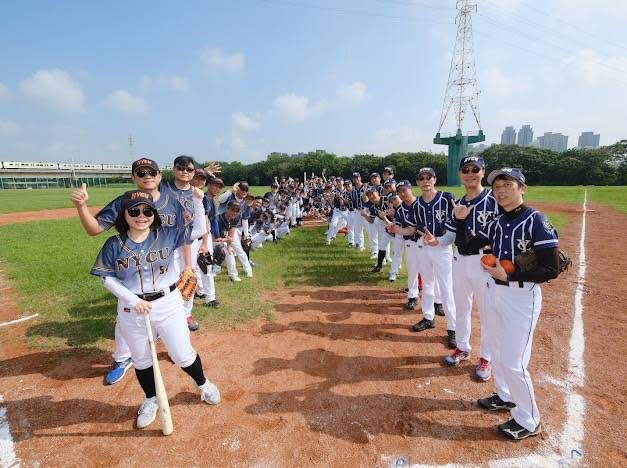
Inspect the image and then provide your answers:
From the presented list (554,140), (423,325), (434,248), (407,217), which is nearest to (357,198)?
(407,217)

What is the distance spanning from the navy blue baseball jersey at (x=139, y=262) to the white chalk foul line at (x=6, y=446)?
5.90 ft

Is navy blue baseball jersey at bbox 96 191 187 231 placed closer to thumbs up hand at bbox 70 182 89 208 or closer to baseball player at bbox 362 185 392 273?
thumbs up hand at bbox 70 182 89 208

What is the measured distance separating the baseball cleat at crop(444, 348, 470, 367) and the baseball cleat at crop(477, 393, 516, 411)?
79 cm

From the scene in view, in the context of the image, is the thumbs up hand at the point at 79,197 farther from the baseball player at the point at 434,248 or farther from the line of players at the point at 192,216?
the baseball player at the point at 434,248

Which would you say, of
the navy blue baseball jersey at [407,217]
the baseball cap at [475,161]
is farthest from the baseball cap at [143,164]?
the navy blue baseball jersey at [407,217]

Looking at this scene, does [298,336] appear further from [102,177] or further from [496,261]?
[102,177]

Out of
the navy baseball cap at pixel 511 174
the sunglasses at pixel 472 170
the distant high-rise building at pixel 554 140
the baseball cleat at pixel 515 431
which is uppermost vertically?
the distant high-rise building at pixel 554 140

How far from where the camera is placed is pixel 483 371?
4152 millimetres

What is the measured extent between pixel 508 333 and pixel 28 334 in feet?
22.5

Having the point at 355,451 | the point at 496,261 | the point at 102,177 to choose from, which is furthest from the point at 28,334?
the point at 102,177

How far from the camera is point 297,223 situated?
18016 mm

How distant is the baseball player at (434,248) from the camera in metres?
5.09

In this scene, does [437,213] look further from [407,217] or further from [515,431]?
[515,431]

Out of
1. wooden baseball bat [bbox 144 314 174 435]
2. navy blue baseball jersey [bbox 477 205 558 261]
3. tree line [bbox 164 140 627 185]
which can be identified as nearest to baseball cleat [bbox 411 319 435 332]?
navy blue baseball jersey [bbox 477 205 558 261]
